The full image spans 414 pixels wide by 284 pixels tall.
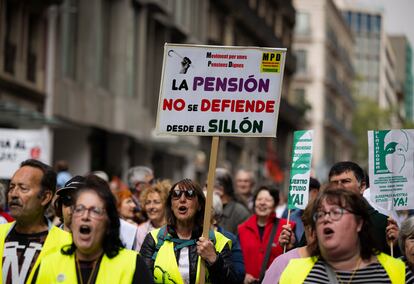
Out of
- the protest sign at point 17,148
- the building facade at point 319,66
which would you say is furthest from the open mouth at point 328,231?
the building facade at point 319,66

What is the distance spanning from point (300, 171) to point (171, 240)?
75.8 inches

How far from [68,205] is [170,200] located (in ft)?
2.97

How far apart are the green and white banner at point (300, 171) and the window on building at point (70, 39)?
2140 cm

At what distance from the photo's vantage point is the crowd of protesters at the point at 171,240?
5906 millimetres

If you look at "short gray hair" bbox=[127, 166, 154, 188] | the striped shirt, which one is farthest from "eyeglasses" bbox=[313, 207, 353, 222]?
"short gray hair" bbox=[127, 166, 154, 188]

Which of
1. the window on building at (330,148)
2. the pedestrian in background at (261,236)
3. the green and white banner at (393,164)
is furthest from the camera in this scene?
the window on building at (330,148)

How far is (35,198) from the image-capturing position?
723cm

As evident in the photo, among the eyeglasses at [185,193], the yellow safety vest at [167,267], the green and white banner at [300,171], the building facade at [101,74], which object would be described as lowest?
the yellow safety vest at [167,267]

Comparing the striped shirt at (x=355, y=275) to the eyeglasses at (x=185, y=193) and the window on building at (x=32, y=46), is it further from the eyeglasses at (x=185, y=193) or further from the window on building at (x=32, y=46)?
the window on building at (x=32, y=46)

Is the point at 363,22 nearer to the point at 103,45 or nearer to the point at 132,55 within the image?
the point at 132,55

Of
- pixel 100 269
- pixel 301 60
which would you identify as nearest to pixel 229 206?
pixel 100 269

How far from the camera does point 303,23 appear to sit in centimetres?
9250

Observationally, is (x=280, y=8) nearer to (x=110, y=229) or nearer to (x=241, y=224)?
(x=241, y=224)

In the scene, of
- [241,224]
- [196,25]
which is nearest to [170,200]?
[241,224]
